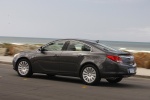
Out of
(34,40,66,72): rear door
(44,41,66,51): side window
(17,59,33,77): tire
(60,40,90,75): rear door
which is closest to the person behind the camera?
(60,40,90,75): rear door

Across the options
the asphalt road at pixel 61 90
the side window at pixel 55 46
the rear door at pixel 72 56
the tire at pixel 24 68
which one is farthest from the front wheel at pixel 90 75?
the tire at pixel 24 68

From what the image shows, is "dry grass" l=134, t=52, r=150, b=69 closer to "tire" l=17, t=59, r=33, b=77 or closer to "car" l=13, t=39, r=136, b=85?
"car" l=13, t=39, r=136, b=85

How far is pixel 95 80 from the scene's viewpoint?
12.4 metres

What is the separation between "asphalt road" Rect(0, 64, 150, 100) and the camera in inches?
393

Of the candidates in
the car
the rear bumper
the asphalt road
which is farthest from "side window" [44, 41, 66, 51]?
the rear bumper

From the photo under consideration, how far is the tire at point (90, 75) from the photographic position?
1240cm

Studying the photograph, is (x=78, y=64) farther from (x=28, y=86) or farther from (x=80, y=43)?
(x=28, y=86)

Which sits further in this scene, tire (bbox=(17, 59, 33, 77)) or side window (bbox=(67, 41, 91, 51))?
tire (bbox=(17, 59, 33, 77))

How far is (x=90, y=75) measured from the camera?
1253cm

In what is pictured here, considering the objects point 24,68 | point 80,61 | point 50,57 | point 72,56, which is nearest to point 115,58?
point 80,61

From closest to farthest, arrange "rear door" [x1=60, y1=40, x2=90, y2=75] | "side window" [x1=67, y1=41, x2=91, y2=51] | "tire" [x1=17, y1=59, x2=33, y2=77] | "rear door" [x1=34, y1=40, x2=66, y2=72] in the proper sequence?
"rear door" [x1=60, y1=40, x2=90, y2=75], "side window" [x1=67, y1=41, x2=91, y2=51], "rear door" [x1=34, y1=40, x2=66, y2=72], "tire" [x1=17, y1=59, x2=33, y2=77]

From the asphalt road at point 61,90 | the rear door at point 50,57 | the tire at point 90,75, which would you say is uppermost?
the rear door at point 50,57

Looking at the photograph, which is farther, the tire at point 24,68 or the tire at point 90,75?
the tire at point 24,68

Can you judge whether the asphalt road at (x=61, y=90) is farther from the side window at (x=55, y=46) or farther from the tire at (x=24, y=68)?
the side window at (x=55, y=46)
